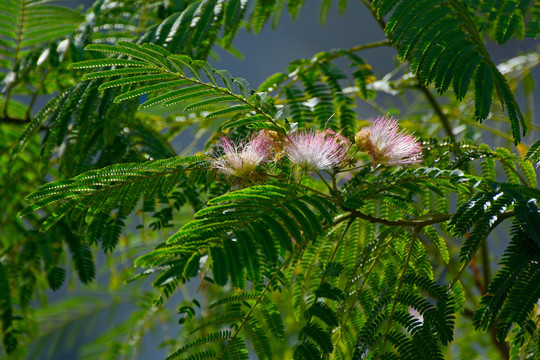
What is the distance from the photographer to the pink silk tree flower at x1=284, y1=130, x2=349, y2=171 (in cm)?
74

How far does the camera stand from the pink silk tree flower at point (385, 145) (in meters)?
0.81

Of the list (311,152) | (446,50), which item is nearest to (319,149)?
(311,152)

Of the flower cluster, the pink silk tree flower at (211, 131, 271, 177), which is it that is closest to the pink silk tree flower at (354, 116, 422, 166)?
the flower cluster

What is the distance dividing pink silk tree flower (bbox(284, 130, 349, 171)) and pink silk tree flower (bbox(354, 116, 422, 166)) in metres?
0.05

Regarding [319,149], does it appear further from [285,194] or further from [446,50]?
[446,50]

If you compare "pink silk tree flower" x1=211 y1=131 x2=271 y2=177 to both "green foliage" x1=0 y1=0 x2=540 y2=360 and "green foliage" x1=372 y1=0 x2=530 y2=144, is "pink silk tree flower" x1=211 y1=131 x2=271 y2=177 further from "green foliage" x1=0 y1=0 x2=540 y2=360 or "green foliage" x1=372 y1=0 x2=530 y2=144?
"green foliage" x1=372 y1=0 x2=530 y2=144

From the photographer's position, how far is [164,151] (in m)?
1.15

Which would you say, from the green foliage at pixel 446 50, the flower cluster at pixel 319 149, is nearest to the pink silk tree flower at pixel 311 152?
the flower cluster at pixel 319 149

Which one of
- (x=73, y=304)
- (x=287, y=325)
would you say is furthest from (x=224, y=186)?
(x=73, y=304)

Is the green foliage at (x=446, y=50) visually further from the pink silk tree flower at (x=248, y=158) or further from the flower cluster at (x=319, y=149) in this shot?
the pink silk tree flower at (x=248, y=158)

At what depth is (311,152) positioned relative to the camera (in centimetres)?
74

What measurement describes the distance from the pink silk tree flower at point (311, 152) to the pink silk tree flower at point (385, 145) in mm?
53

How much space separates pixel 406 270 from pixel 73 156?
2.13ft

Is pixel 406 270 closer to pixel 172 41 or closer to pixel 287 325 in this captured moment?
pixel 172 41
